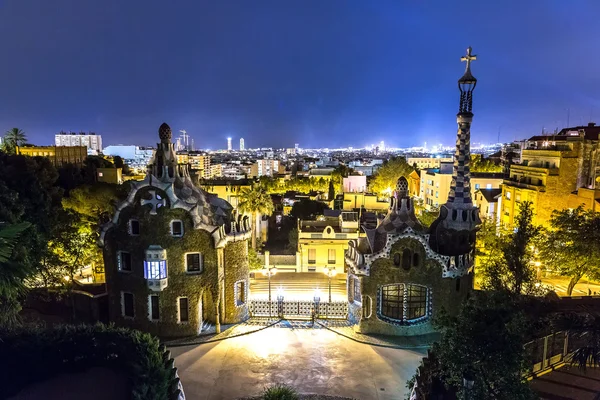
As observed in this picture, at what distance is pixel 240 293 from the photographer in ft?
102

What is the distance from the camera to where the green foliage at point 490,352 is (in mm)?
14758

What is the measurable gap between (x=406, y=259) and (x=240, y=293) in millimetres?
12081

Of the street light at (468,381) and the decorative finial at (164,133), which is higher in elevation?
the decorative finial at (164,133)

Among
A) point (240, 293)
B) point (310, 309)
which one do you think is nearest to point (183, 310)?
point (240, 293)

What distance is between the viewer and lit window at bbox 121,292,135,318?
29.2 m

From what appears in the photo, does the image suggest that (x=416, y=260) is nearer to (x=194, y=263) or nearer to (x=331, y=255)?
(x=194, y=263)

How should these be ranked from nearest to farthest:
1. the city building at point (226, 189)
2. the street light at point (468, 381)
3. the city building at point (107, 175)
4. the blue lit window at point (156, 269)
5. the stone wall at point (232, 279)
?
1. the street light at point (468, 381)
2. the blue lit window at point (156, 269)
3. the stone wall at point (232, 279)
4. the city building at point (226, 189)
5. the city building at point (107, 175)

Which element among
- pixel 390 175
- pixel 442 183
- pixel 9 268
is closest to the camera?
pixel 9 268

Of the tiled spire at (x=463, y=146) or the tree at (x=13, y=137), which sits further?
the tree at (x=13, y=137)

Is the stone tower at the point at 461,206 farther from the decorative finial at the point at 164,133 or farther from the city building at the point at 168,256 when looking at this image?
the decorative finial at the point at 164,133

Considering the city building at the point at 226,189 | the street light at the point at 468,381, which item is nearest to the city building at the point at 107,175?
the city building at the point at 226,189

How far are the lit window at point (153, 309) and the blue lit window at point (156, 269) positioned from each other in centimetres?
159

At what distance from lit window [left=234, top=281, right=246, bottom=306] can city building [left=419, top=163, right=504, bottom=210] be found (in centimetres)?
4250

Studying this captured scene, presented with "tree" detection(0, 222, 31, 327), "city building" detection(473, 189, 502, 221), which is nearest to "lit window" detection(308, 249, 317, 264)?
"tree" detection(0, 222, 31, 327)
